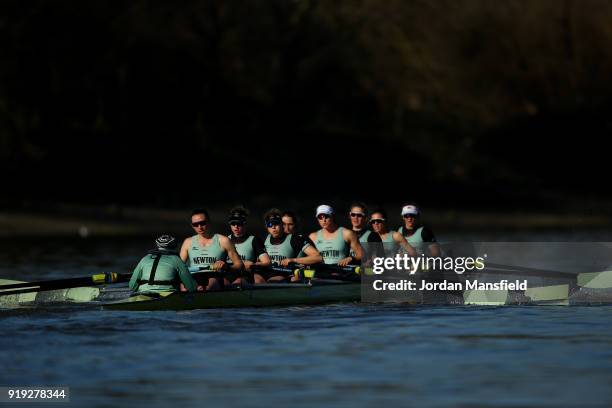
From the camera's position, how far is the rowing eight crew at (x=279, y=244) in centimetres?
2638

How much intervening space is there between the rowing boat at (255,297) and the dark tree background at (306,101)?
37.9 metres

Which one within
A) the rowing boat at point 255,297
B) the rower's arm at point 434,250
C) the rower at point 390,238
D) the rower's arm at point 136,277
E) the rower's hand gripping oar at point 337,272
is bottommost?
the rowing boat at point 255,297

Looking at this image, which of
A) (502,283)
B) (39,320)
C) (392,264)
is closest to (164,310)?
(39,320)

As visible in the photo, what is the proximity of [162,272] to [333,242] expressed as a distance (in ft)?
18.7

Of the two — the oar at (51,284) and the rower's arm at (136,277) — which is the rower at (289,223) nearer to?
the oar at (51,284)

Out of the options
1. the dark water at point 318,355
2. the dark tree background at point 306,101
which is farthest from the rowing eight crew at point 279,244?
the dark tree background at point 306,101

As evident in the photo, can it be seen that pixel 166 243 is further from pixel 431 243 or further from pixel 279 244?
pixel 431 243

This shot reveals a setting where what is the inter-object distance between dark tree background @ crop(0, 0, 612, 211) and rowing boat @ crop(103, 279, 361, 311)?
37.9m

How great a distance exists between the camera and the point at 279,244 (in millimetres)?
29641

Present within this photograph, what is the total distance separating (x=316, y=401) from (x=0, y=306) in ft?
36.3

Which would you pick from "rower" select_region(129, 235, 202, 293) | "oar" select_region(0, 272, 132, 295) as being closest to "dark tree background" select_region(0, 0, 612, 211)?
"oar" select_region(0, 272, 132, 295)

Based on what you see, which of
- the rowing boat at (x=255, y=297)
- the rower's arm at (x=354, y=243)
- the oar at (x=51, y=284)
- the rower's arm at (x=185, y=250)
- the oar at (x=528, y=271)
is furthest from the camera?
the rower's arm at (x=354, y=243)

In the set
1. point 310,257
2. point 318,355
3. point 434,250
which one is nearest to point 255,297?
point 310,257

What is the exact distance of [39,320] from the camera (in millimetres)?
23984
